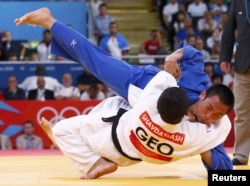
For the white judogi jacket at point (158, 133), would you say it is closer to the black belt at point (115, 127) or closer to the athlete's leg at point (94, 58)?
the black belt at point (115, 127)

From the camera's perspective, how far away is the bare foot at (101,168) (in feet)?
18.3

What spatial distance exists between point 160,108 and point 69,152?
2.87ft

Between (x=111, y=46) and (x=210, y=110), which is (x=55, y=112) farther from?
(x=210, y=110)

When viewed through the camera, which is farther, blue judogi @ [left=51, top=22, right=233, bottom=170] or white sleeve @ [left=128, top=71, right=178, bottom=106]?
blue judogi @ [left=51, top=22, right=233, bottom=170]

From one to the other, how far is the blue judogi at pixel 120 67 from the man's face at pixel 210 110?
23 centimetres

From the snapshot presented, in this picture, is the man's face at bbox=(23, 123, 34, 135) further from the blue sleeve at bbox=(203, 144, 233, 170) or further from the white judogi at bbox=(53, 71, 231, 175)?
the blue sleeve at bbox=(203, 144, 233, 170)

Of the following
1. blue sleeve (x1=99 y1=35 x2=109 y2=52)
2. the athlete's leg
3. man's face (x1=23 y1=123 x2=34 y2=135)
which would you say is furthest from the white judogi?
blue sleeve (x1=99 y1=35 x2=109 y2=52)

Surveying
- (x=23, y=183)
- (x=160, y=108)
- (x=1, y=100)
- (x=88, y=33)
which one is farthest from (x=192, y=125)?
(x=88, y=33)

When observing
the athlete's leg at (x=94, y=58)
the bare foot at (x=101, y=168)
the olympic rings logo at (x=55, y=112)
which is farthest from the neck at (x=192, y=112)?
the olympic rings logo at (x=55, y=112)

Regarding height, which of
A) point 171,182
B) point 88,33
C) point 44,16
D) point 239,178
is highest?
point 44,16

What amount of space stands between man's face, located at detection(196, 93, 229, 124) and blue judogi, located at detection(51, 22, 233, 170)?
0.75 feet

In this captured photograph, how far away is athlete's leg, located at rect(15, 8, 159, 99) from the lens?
5957 millimetres

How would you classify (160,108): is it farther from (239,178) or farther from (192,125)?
(239,178)

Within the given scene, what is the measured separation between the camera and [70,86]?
1205 centimetres
